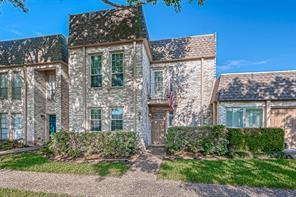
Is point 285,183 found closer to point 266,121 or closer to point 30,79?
point 266,121

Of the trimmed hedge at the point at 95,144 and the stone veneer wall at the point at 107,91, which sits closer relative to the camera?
the trimmed hedge at the point at 95,144

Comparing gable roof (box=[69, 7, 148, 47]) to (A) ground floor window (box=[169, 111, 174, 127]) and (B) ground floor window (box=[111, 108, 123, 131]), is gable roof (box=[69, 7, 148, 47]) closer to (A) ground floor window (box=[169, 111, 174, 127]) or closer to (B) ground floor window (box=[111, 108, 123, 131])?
(B) ground floor window (box=[111, 108, 123, 131])

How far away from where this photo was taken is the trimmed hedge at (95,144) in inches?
370

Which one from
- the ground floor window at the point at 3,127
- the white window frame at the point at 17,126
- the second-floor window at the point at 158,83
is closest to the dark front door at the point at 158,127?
the second-floor window at the point at 158,83

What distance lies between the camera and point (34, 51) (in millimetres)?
15211

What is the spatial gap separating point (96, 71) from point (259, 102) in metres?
10.5

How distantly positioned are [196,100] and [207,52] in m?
3.62

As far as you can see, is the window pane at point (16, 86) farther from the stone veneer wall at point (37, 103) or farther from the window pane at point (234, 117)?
the window pane at point (234, 117)

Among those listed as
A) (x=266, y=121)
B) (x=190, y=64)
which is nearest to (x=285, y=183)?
(x=266, y=121)

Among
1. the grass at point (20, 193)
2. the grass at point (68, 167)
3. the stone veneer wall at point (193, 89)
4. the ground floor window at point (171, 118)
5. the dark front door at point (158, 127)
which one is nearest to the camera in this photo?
the grass at point (20, 193)

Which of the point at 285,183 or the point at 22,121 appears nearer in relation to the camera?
the point at 285,183

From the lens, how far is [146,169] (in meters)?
7.68

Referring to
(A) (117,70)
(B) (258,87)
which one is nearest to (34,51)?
(A) (117,70)

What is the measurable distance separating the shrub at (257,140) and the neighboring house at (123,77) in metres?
4.46
